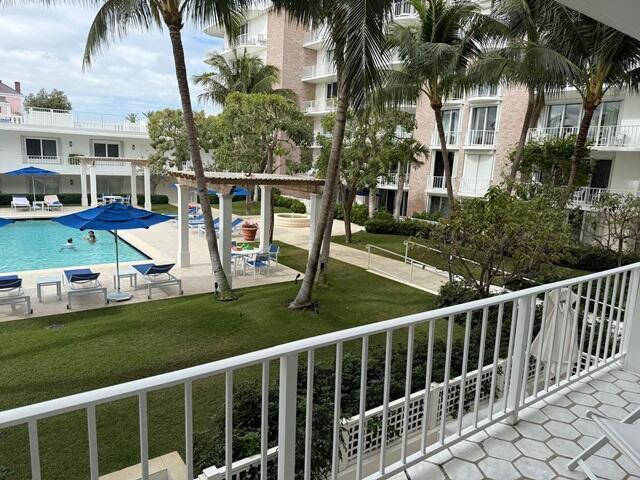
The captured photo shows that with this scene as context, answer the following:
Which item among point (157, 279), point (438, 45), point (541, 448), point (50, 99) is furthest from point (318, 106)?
point (50, 99)

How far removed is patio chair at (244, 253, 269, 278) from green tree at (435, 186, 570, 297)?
680cm

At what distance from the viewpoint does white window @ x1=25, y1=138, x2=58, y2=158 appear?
1239 inches

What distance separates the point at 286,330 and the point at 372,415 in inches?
209

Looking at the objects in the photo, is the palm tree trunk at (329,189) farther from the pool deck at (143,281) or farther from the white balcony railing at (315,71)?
the white balcony railing at (315,71)

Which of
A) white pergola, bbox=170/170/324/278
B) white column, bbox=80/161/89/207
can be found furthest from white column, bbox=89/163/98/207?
white pergola, bbox=170/170/324/278

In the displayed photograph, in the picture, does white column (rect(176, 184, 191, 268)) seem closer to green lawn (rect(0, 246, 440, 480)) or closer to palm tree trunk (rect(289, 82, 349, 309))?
green lawn (rect(0, 246, 440, 480))

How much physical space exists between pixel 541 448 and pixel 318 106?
34.4 metres

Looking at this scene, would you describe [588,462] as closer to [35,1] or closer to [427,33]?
[35,1]

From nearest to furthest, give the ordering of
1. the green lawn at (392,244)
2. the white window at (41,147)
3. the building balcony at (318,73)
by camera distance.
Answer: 1. the green lawn at (392,244)
2. the white window at (41,147)
3. the building balcony at (318,73)

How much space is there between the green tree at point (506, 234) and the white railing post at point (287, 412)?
25.0 ft

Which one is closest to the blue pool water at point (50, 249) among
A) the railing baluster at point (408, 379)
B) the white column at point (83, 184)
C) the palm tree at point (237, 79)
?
the white column at point (83, 184)

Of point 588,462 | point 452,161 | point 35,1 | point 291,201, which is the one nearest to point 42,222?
point 291,201

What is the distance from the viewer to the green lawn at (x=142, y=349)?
18.7 ft

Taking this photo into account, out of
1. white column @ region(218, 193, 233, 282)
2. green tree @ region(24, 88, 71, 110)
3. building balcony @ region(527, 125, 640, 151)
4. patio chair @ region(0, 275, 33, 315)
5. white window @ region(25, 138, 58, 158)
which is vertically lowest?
patio chair @ region(0, 275, 33, 315)
